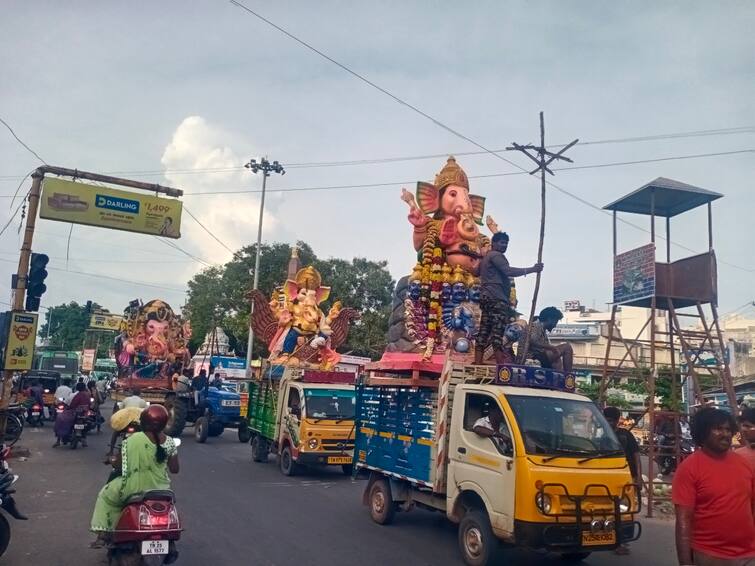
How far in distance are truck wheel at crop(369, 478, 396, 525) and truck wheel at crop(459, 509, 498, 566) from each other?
1905mm

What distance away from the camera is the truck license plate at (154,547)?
17.3 ft

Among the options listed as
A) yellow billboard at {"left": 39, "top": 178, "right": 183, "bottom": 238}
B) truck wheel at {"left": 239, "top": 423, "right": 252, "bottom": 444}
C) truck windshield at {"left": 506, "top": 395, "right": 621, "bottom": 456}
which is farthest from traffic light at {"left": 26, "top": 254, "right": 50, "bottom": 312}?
truck windshield at {"left": 506, "top": 395, "right": 621, "bottom": 456}

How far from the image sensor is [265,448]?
15156 millimetres

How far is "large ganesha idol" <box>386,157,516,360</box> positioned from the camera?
37.0ft

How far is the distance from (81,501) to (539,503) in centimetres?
685

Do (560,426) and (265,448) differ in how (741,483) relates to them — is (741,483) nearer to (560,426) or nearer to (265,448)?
(560,426)

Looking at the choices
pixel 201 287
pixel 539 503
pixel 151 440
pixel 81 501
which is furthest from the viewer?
pixel 201 287

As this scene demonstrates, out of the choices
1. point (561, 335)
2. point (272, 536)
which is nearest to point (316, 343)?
point (272, 536)

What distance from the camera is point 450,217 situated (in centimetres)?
1262

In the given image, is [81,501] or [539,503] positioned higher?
[539,503]

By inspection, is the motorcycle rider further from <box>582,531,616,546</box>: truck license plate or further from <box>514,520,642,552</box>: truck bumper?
<box>582,531,616,546</box>: truck license plate

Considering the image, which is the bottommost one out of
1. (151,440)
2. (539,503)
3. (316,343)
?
(539,503)

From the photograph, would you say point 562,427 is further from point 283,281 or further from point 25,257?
Answer: point 283,281

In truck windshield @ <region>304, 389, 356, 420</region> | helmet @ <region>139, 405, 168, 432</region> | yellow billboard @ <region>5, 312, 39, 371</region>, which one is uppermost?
yellow billboard @ <region>5, 312, 39, 371</region>
